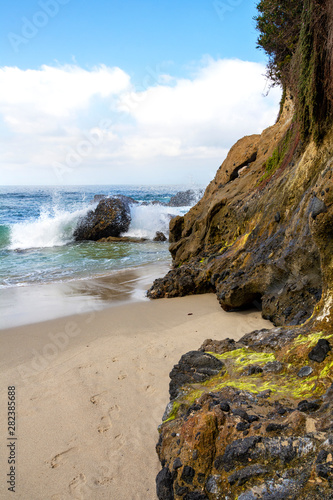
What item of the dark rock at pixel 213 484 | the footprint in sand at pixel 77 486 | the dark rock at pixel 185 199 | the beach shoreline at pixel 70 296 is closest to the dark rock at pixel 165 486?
the dark rock at pixel 213 484

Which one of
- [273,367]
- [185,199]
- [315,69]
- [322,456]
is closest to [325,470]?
[322,456]

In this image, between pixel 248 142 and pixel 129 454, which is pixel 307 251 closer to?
pixel 129 454

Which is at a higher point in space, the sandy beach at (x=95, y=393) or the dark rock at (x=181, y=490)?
the dark rock at (x=181, y=490)

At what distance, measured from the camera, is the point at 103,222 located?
18.9 metres

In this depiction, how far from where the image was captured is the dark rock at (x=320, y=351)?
2.44 meters

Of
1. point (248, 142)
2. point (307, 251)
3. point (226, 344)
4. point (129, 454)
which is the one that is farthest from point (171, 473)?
point (248, 142)

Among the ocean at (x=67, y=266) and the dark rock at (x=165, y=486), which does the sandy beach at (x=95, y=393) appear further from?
the ocean at (x=67, y=266)

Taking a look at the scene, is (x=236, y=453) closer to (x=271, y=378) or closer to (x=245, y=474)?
(x=245, y=474)

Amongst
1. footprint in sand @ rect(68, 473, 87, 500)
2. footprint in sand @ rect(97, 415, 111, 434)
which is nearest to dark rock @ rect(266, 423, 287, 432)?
footprint in sand @ rect(68, 473, 87, 500)

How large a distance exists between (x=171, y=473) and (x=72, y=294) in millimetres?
6098

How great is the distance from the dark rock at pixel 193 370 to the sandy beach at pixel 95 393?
0.37 meters

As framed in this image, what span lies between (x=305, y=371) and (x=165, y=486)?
1.20m

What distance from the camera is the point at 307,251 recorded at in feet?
13.6

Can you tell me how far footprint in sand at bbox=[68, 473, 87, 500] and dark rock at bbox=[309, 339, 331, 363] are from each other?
179cm
